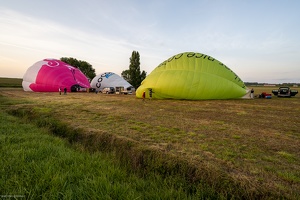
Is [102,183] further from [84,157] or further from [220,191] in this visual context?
[220,191]

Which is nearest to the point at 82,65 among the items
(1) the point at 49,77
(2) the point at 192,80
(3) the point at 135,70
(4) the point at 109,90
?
(3) the point at 135,70

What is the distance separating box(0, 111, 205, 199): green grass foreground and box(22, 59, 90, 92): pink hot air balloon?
79.3 feet

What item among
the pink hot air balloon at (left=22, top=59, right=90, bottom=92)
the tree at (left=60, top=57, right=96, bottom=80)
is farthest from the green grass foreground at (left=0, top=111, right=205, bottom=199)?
the tree at (left=60, top=57, right=96, bottom=80)

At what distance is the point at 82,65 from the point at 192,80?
52.2 meters

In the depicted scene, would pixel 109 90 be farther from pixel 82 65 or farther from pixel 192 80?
pixel 82 65

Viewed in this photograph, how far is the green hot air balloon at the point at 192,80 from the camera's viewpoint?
1529 cm

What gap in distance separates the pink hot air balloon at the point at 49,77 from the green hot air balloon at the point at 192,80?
15.1 m

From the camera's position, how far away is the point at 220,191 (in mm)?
2938

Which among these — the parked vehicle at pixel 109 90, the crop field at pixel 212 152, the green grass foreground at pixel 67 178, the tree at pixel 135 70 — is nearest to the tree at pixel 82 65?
the tree at pixel 135 70

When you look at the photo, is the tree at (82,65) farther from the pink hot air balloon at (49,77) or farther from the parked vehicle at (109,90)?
the parked vehicle at (109,90)

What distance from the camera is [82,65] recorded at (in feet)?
196

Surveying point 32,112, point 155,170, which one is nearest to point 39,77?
point 32,112

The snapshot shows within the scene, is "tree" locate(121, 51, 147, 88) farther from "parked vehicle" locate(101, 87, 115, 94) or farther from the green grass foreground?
the green grass foreground

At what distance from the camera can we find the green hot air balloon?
50.2ft
